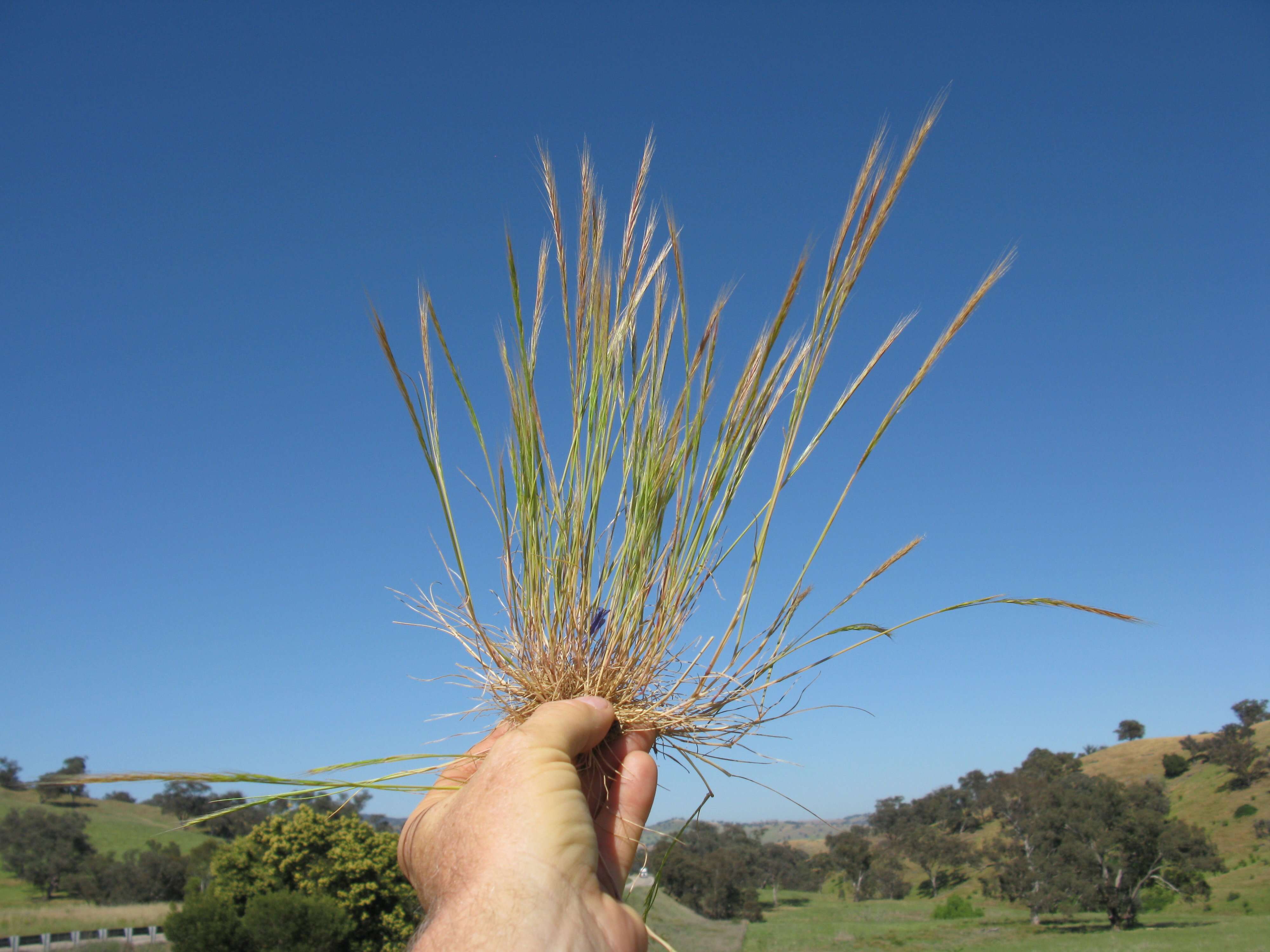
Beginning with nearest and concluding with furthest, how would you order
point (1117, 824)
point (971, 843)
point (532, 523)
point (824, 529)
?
point (824, 529)
point (532, 523)
point (1117, 824)
point (971, 843)

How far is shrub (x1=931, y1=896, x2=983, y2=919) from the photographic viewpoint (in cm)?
3406

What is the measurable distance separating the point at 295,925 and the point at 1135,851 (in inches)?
1167

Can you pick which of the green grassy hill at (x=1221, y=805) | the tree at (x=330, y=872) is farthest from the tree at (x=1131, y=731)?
the tree at (x=330, y=872)

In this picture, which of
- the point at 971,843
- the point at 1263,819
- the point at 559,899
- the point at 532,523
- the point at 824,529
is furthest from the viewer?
the point at 971,843

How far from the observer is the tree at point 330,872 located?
48.8ft

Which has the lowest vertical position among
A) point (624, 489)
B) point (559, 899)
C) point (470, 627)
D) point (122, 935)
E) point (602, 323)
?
point (122, 935)

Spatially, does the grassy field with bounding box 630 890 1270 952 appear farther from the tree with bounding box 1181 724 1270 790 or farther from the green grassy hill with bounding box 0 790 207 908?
the green grassy hill with bounding box 0 790 207 908

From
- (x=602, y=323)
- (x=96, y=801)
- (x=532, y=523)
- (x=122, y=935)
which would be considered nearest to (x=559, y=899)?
(x=532, y=523)

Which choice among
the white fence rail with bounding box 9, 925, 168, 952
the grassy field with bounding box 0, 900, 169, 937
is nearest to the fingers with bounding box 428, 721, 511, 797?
the white fence rail with bounding box 9, 925, 168, 952

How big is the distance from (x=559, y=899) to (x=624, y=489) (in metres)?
0.80

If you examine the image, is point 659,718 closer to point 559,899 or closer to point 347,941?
point 559,899

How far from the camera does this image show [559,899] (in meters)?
1.28

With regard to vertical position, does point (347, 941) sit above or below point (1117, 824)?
below

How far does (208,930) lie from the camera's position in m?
14.0
